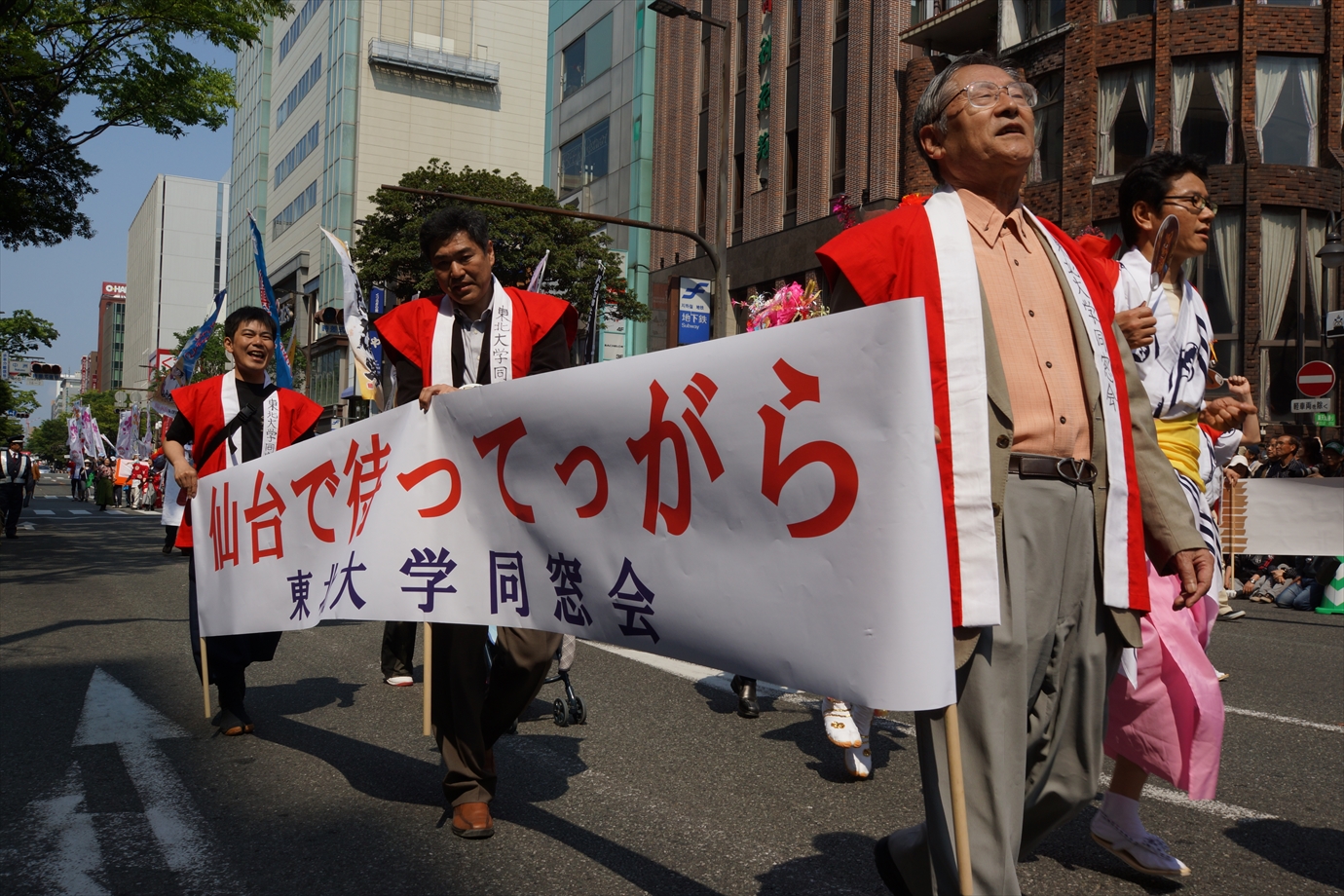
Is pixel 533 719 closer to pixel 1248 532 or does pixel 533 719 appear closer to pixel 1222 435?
pixel 1222 435

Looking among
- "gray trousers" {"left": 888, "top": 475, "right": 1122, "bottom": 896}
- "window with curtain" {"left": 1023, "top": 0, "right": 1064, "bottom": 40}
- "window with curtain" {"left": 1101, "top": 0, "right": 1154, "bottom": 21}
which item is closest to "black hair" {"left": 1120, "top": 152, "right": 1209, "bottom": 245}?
"gray trousers" {"left": 888, "top": 475, "right": 1122, "bottom": 896}

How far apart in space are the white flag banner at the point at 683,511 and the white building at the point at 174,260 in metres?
132

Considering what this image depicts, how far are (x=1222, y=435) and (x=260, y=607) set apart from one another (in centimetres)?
371

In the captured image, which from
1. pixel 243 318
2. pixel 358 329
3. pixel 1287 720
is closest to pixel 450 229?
pixel 243 318

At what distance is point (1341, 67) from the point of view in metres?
20.4

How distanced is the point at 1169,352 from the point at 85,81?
17003mm

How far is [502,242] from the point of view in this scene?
2912 cm

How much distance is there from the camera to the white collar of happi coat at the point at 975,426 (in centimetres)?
207

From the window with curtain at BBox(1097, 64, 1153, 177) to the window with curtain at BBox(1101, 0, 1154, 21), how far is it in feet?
3.59

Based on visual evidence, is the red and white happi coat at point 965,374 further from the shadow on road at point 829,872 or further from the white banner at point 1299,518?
the white banner at point 1299,518

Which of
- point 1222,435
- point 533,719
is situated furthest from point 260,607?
point 1222,435

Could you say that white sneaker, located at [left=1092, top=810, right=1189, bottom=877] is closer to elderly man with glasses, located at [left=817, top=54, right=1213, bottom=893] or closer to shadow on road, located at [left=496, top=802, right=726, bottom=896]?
elderly man with glasses, located at [left=817, top=54, right=1213, bottom=893]

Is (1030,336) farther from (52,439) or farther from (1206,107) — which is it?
(52,439)

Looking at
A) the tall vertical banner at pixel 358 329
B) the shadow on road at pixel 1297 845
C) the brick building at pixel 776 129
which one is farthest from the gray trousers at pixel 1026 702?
the brick building at pixel 776 129
